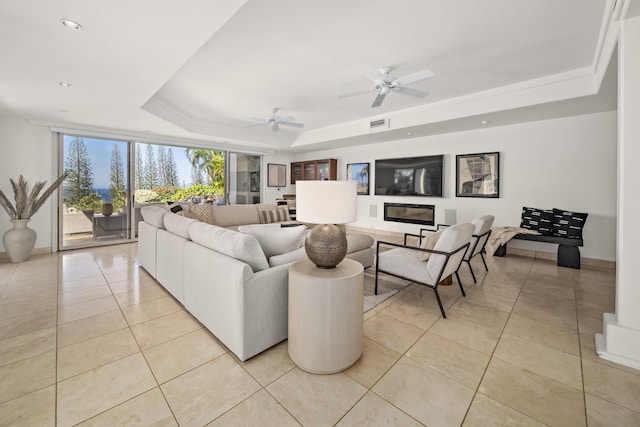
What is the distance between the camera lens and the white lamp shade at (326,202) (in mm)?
1772

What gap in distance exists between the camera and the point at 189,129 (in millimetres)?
5691

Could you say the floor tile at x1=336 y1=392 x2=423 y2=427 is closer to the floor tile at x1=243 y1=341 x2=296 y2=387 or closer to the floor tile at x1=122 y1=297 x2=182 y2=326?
the floor tile at x1=243 y1=341 x2=296 y2=387

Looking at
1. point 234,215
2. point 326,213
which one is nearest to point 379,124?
point 234,215

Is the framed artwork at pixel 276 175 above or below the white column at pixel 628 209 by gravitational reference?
above

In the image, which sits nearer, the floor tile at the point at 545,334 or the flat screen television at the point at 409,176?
the floor tile at the point at 545,334

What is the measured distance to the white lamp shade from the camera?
5.82 feet

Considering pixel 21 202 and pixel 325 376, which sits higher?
pixel 21 202

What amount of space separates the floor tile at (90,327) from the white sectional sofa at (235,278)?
0.51 m

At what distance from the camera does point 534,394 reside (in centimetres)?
158

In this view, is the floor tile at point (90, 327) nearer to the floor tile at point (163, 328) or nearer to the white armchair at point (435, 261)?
the floor tile at point (163, 328)

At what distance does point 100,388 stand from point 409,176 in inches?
242

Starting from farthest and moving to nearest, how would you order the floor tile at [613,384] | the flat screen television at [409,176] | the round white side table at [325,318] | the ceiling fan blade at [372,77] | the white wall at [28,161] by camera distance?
the flat screen television at [409,176] → the white wall at [28,161] → the ceiling fan blade at [372,77] → the round white side table at [325,318] → the floor tile at [613,384]

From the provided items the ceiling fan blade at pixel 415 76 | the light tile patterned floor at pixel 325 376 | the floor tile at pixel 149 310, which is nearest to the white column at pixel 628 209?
the light tile patterned floor at pixel 325 376

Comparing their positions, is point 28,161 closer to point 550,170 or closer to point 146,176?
point 146,176
